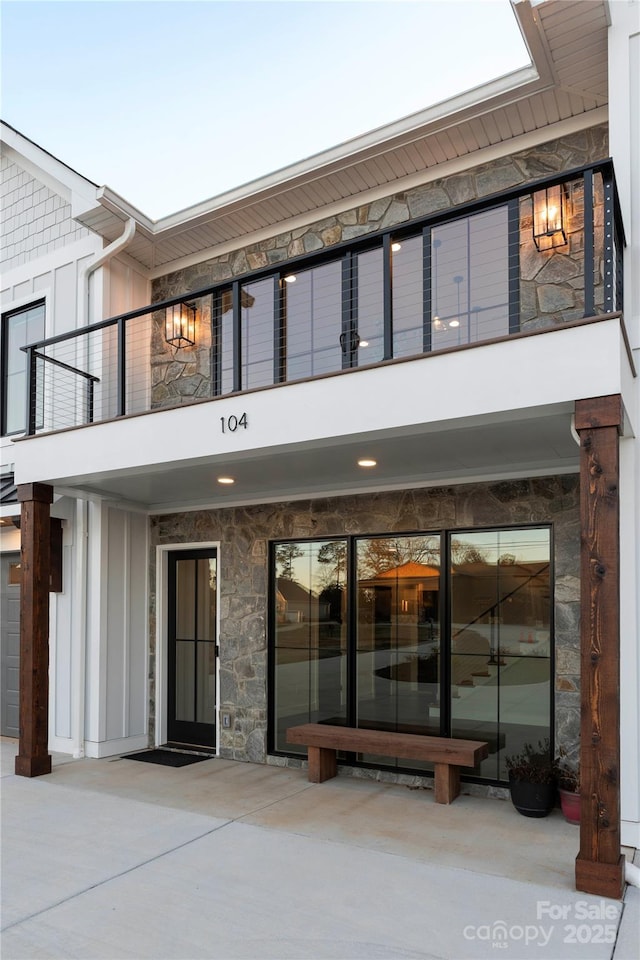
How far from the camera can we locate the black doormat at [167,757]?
292 inches

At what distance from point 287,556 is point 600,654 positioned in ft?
12.7

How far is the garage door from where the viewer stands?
8706 mm

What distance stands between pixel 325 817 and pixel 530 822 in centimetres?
150

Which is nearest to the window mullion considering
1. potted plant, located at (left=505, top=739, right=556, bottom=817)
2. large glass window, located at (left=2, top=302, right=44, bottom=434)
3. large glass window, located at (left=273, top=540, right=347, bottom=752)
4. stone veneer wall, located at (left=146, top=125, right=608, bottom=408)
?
stone veneer wall, located at (left=146, top=125, right=608, bottom=408)

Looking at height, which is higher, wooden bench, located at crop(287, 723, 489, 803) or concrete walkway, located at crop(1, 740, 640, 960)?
wooden bench, located at crop(287, 723, 489, 803)

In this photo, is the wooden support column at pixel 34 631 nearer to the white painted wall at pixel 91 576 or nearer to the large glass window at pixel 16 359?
the white painted wall at pixel 91 576

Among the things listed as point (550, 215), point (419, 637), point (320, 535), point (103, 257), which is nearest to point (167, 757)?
point (320, 535)

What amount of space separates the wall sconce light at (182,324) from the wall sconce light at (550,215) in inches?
147

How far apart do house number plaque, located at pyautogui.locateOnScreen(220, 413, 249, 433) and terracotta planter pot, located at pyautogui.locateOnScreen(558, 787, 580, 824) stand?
3584 millimetres

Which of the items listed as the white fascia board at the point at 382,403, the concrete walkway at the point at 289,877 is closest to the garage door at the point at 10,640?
the concrete walkway at the point at 289,877

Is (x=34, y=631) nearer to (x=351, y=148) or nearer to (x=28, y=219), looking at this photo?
(x=28, y=219)

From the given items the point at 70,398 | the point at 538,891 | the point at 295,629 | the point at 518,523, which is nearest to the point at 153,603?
the point at 295,629

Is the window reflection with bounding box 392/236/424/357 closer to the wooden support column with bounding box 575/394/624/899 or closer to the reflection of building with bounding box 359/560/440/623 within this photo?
the reflection of building with bounding box 359/560/440/623

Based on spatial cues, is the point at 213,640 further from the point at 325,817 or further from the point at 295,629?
the point at 325,817
